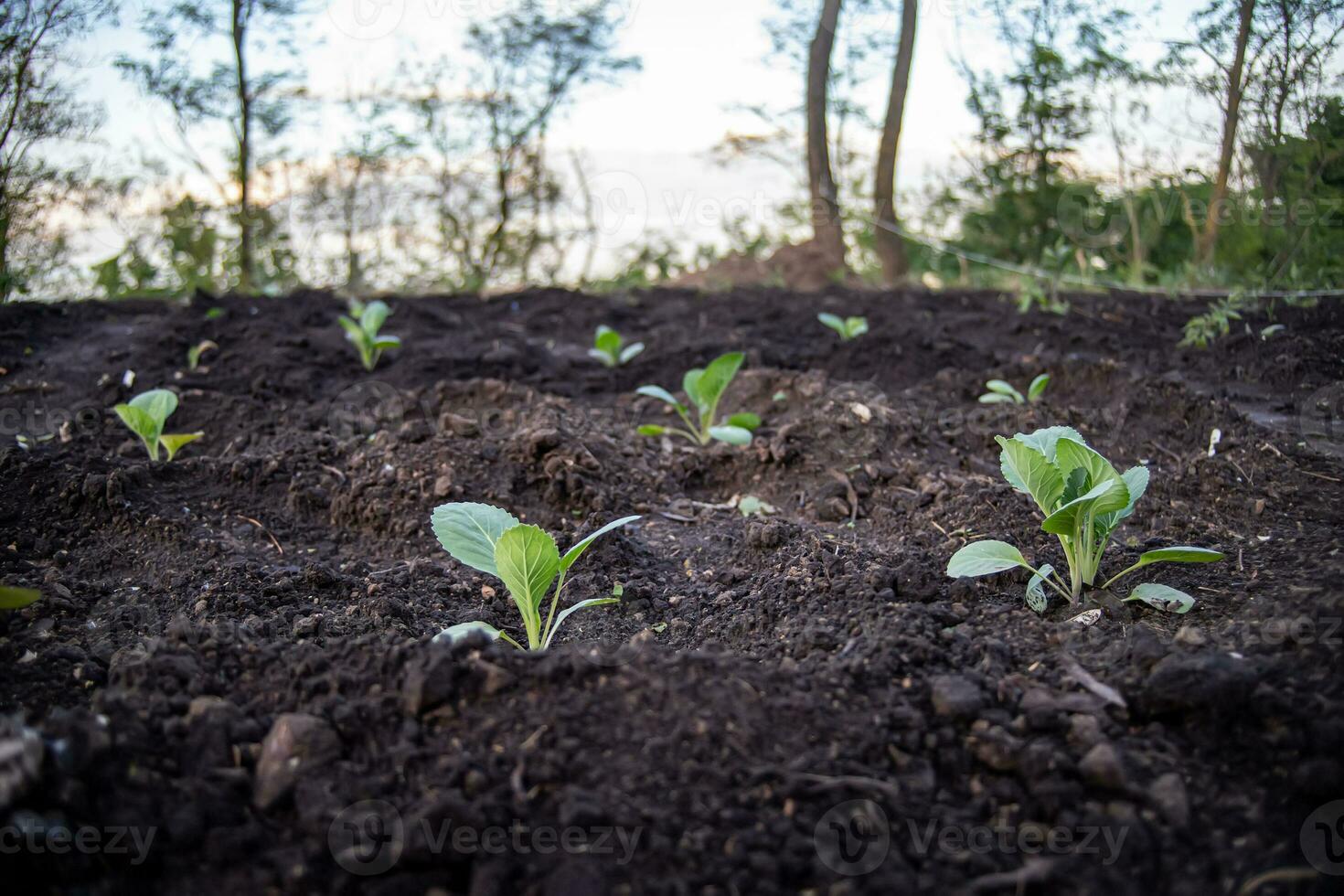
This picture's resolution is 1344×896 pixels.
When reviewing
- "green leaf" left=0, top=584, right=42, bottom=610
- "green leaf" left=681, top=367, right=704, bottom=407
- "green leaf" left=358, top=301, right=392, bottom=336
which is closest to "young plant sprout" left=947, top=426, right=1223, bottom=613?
"green leaf" left=681, top=367, right=704, bottom=407

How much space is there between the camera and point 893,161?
7.24m

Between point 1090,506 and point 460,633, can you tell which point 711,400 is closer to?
point 1090,506

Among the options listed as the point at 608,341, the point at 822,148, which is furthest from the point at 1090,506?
the point at 822,148

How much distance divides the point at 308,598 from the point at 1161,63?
568 centimetres

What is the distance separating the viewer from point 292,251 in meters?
7.17

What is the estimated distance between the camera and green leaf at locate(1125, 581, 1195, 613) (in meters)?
1.83

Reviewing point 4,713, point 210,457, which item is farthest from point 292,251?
point 4,713

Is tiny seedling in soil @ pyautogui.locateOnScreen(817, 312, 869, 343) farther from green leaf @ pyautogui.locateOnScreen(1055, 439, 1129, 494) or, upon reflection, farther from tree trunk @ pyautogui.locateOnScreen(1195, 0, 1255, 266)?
green leaf @ pyautogui.locateOnScreen(1055, 439, 1129, 494)

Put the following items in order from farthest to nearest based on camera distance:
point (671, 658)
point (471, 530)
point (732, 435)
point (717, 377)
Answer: point (717, 377)
point (732, 435)
point (471, 530)
point (671, 658)

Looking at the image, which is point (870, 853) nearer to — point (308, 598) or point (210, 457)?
point (308, 598)

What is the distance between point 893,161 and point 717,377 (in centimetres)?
479

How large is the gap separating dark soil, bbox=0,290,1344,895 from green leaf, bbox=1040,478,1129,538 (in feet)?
0.63

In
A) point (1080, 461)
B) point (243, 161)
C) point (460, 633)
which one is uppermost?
point (243, 161)

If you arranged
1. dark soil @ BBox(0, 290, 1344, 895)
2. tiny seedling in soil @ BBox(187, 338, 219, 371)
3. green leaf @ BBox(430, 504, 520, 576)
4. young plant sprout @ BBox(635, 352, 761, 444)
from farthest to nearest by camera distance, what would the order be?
tiny seedling in soil @ BBox(187, 338, 219, 371), young plant sprout @ BBox(635, 352, 761, 444), green leaf @ BBox(430, 504, 520, 576), dark soil @ BBox(0, 290, 1344, 895)
